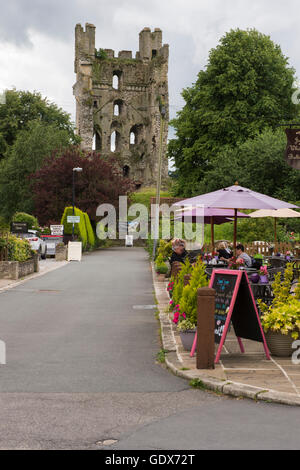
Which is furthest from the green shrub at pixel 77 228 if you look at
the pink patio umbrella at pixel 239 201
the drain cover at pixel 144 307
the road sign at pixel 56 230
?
the pink patio umbrella at pixel 239 201

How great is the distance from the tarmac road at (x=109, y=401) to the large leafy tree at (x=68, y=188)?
40.4 metres

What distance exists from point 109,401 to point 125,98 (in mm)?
89527

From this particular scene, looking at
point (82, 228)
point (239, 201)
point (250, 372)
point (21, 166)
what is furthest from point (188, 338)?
point (21, 166)

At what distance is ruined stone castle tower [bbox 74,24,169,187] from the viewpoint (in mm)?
86625

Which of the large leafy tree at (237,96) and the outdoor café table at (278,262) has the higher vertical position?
the large leafy tree at (237,96)

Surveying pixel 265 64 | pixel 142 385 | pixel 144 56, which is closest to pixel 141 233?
pixel 265 64

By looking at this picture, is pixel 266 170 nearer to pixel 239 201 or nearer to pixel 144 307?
pixel 144 307

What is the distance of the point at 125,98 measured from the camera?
305 feet

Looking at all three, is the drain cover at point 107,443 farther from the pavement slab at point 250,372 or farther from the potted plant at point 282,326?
the potted plant at point 282,326

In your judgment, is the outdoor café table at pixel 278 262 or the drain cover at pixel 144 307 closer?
the drain cover at pixel 144 307

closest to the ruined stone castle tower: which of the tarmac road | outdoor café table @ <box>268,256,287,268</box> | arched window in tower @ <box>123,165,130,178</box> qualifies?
arched window in tower @ <box>123,165,130,178</box>

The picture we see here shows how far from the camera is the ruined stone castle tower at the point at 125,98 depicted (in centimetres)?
8662

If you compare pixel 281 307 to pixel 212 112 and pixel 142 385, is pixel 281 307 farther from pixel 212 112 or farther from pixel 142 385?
pixel 212 112

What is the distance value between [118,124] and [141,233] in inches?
1185
